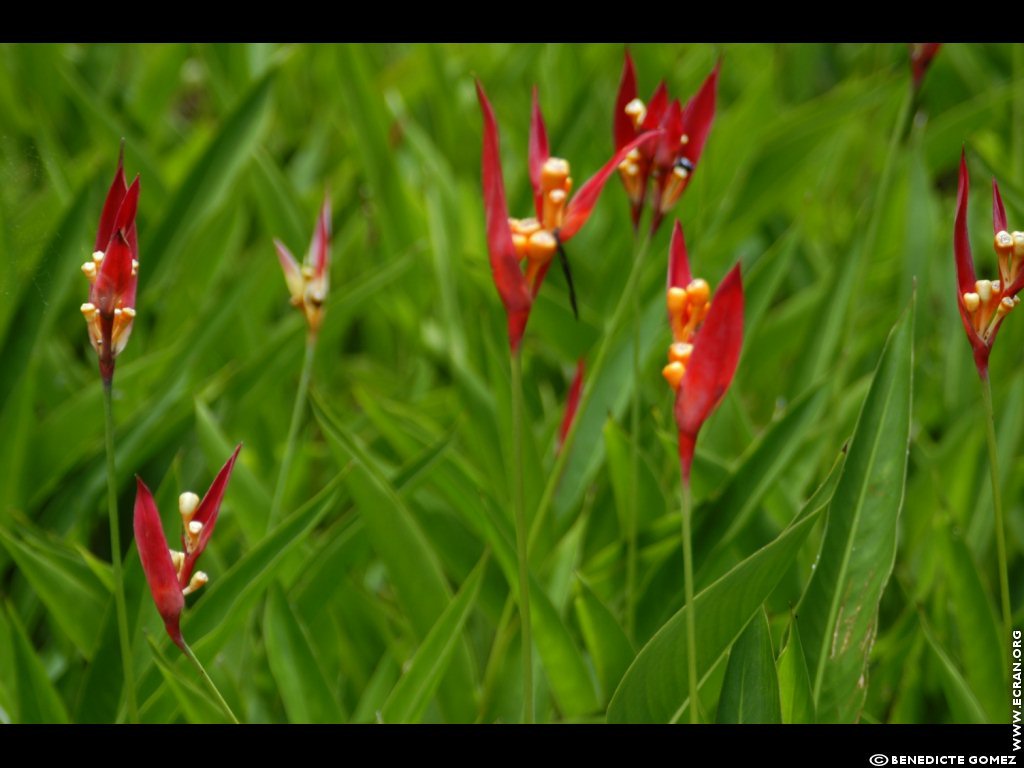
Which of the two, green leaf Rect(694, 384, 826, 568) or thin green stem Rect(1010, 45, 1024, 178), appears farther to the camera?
thin green stem Rect(1010, 45, 1024, 178)

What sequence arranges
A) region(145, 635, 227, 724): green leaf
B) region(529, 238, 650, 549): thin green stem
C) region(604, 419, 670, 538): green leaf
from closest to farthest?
region(145, 635, 227, 724): green leaf, region(529, 238, 650, 549): thin green stem, region(604, 419, 670, 538): green leaf

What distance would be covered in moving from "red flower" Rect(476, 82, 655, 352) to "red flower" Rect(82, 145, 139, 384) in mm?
170

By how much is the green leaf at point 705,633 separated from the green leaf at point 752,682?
0.02 m

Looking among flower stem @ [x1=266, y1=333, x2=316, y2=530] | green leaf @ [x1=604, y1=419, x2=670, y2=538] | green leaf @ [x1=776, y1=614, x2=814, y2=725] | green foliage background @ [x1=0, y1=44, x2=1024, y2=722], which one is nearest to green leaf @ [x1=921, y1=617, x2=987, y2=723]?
green foliage background @ [x1=0, y1=44, x2=1024, y2=722]

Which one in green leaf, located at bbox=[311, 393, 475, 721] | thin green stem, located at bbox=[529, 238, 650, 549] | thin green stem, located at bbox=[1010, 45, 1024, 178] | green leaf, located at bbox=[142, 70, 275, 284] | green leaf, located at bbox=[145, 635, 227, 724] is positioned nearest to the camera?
green leaf, located at bbox=[145, 635, 227, 724]

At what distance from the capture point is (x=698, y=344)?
57 centimetres

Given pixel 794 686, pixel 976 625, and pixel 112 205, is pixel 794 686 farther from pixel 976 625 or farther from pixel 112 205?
pixel 112 205

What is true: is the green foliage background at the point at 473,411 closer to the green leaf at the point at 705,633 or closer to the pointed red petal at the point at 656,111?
the green leaf at the point at 705,633

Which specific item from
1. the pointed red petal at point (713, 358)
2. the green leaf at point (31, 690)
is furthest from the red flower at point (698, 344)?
the green leaf at point (31, 690)

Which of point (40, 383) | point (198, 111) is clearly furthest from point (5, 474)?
point (198, 111)

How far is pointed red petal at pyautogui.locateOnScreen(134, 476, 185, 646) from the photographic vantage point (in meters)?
0.57

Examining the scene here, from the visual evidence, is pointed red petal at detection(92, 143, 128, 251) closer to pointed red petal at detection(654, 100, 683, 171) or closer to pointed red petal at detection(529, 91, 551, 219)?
pointed red petal at detection(529, 91, 551, 219)

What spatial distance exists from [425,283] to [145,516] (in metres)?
0.98

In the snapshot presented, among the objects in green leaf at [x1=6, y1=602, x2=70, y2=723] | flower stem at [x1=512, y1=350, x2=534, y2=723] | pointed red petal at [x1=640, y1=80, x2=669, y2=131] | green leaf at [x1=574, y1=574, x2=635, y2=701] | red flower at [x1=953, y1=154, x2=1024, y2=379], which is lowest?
green leaf at [x1=574, y1=574, x2=635, y2=701]
